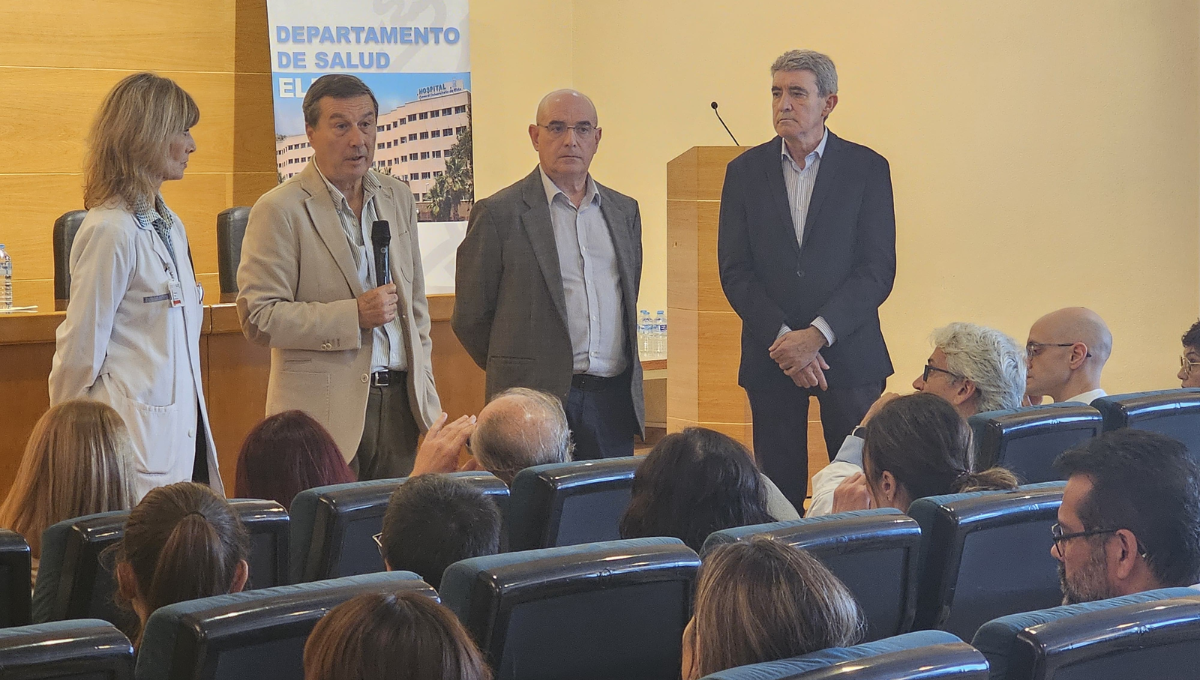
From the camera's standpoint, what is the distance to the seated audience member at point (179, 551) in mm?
1850

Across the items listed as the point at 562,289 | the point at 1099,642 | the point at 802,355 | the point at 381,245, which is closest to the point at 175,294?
the point at 381,245

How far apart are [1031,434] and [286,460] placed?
5.43ft

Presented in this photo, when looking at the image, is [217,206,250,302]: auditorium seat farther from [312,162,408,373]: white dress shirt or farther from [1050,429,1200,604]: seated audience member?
[1050,429,1200,604]: seated audience member

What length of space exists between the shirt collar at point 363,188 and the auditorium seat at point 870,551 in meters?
1.86

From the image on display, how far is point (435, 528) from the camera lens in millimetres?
1960

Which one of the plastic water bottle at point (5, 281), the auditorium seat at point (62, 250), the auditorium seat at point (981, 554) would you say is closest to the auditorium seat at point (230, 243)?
the auditorium seat at point (62, 250)

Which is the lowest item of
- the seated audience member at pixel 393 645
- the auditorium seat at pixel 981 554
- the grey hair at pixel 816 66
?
the auditorium seat at pixel 981 554

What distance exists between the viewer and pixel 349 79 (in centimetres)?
347

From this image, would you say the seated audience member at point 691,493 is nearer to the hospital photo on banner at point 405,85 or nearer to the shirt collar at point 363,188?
the shirt collar at point 363,188

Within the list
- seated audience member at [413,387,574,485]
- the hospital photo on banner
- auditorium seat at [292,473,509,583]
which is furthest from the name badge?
the hospital photo on banner

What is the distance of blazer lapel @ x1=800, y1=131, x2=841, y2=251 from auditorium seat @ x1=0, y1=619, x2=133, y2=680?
9.06 ft

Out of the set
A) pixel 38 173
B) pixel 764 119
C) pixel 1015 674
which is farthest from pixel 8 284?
pixel 1015 674

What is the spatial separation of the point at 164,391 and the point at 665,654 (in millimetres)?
1746

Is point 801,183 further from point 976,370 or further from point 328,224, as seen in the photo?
point 328,224
